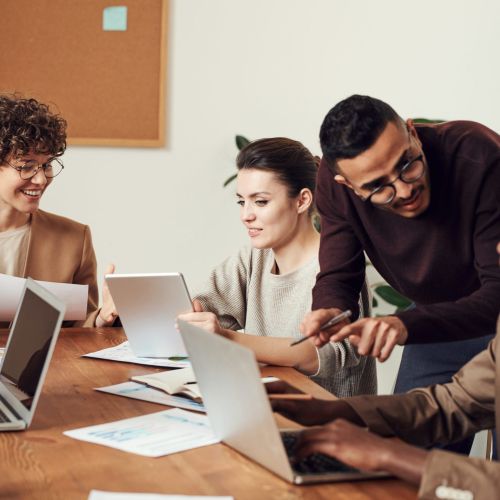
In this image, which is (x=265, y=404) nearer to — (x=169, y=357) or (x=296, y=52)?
(x=169, y=357)

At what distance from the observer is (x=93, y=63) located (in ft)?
12.3

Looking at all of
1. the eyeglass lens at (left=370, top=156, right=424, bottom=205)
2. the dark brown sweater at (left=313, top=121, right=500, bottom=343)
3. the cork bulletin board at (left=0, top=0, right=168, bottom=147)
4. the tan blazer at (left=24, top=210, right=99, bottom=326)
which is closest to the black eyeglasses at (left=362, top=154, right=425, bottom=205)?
the eyeglass lens at (left=370, top=156, right=424, bottom=205)

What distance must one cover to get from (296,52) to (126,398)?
2.49 metres

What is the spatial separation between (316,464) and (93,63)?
2.80 metres

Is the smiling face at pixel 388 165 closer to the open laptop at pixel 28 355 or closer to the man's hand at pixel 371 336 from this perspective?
the man's hand at pixel 371 336

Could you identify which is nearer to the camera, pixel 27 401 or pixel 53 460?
pixel 53 460

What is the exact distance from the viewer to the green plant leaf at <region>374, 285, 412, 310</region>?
11.9 ft

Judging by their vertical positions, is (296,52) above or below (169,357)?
above

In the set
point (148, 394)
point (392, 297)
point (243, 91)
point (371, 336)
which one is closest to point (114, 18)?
point (243, 91)

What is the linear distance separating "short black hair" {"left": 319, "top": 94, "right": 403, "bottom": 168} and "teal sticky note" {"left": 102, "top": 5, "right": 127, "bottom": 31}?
84.2 inches

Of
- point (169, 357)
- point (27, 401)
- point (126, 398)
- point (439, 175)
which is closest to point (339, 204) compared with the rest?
point (439, 175)

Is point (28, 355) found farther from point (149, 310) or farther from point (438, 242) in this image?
point (438, 242)

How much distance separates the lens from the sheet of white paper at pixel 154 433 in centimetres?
141

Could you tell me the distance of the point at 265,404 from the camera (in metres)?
1.20
